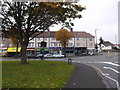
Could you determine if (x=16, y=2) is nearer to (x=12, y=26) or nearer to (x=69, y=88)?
(x=12, y=26)

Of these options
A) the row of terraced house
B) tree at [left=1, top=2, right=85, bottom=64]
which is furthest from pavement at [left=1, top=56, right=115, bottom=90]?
the row of terraced house

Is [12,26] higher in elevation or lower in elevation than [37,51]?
higher

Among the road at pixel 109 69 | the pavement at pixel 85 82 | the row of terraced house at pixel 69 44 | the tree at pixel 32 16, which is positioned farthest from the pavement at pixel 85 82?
the row of terraced house at pixel 69 44

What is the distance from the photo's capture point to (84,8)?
607 inches

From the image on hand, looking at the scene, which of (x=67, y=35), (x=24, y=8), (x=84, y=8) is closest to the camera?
(x=84, y=8)

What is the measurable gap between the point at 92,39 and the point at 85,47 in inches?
187

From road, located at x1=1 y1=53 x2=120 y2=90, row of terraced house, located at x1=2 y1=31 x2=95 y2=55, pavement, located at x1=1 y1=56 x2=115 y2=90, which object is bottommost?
road, located at x1=1 y1=53 x2=120 y2=90

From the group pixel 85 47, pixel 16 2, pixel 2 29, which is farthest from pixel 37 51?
pixel 16 2

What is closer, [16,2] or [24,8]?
[16,2]

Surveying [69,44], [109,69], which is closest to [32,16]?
[109,69]

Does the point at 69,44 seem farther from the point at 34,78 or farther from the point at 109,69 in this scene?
the point at 34,78

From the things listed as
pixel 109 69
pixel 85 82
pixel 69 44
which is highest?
pixel 69 44

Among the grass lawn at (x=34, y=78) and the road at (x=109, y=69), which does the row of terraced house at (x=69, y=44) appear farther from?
the grass lawn at (x=34, y=78)

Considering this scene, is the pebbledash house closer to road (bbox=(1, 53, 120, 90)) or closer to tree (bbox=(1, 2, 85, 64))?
road (bbox=(1, 53, 120, 90))
